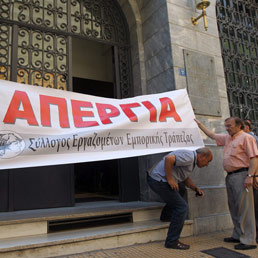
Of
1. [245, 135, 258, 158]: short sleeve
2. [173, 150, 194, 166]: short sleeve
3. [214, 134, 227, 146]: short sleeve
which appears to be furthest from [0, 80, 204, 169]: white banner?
[245, 135, 258, 158]: short sleeve

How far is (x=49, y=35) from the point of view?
18.1 feet

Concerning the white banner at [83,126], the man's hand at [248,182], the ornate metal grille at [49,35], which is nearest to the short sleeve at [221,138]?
the white banner at [83,126]

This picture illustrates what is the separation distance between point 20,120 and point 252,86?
6.07 metres

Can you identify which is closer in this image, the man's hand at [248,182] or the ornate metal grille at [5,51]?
the man's hand at [248,182]

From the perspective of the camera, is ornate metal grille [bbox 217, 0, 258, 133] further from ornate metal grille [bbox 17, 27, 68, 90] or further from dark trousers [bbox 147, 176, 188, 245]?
ornate metal grille [bbox 17, 27, 68, 90]

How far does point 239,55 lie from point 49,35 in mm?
4831

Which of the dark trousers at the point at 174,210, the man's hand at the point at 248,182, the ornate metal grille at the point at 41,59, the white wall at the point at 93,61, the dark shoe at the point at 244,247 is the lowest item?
the dark shoe at the point at 244,247

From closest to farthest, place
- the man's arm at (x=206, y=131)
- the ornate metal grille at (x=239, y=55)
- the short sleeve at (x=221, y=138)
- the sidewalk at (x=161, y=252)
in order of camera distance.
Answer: the sidewalk at (x=161, y=252) < the short sleeve at (x=221, y=138) < the man's arm at (x=206, y=131) < the ornate metal grille at (x=239, y=55)

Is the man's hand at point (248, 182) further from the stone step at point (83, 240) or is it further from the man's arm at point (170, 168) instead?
the stone step at point (83, 240)

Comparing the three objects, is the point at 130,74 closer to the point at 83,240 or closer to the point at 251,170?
the point at 251,170

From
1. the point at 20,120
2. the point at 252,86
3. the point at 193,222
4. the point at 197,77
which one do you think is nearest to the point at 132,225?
the point at 193,222

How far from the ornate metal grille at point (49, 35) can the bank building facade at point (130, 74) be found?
0.06ft

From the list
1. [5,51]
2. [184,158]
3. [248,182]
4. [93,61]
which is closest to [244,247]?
[248,182]

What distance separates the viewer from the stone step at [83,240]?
11.4ft
